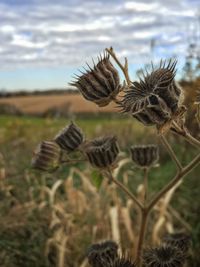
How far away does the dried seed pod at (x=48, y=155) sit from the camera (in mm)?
2578

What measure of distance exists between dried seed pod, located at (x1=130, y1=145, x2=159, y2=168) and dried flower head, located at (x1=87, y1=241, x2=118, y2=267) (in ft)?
1.20

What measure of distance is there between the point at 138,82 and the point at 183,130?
0.25 metres

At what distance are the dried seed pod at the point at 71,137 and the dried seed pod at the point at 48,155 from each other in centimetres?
10

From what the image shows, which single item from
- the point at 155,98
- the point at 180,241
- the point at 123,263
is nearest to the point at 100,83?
the point at 155,98

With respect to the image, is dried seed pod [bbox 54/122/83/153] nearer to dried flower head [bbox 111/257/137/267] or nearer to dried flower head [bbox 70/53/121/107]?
dried flower head [bbox 70/53/121/107]

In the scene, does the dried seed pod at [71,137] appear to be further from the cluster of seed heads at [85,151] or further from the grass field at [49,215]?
the grass field at [49,215]

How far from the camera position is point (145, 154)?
2.58 metres

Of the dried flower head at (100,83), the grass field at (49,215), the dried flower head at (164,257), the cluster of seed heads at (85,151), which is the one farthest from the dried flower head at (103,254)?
the grass field at (49,215)

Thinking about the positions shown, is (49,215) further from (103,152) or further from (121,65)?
(121,65)

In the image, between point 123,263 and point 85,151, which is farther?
point 85,151

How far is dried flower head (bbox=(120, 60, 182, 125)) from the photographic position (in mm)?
1782

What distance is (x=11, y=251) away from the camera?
4.81m

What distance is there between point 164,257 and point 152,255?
4 cm

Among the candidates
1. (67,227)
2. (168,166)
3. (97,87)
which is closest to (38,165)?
(97,87)
